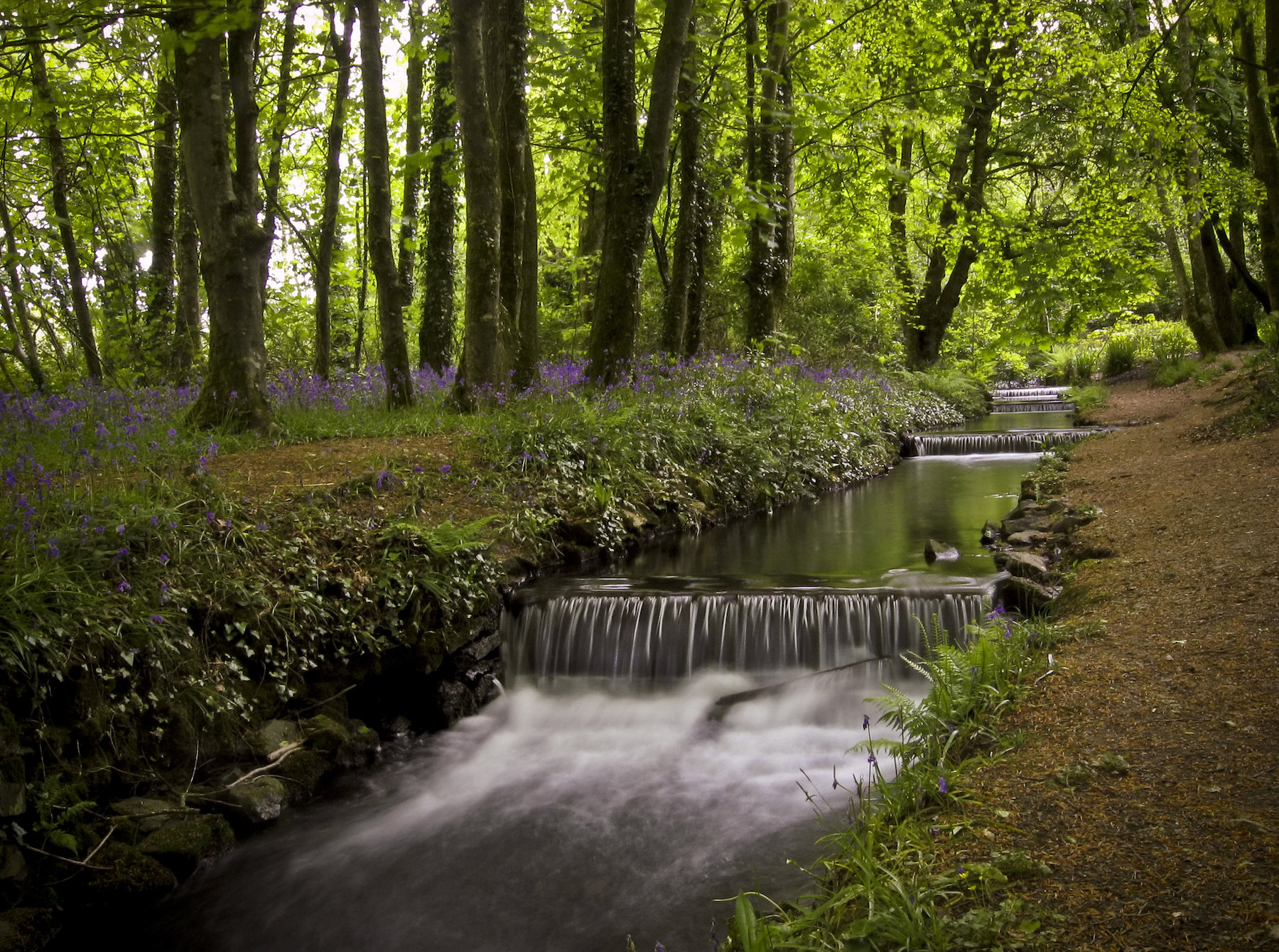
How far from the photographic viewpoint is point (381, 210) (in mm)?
9547

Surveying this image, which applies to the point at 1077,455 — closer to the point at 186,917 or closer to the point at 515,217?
the point at 515,217

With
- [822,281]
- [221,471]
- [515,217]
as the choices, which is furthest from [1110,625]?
[822,281]

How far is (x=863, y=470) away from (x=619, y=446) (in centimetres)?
618

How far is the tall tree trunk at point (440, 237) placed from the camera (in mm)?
12141

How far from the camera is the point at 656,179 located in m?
11.1

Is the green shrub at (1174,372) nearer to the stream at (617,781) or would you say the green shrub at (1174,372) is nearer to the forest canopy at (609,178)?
the forest canopy at (609,178)

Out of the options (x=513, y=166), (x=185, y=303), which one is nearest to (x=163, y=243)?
(x=185, y=303)

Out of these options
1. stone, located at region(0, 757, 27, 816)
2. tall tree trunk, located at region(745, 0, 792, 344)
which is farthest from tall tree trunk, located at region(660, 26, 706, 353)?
stone, located at region(0, 757, 27, 816)

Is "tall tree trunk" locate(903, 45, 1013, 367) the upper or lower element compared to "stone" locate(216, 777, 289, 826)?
upper

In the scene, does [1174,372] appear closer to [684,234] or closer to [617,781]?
[684,234]

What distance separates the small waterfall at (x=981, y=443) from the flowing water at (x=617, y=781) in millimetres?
8359

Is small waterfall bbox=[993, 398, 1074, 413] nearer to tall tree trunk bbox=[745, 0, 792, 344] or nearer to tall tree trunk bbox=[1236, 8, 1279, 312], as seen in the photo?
tall tree trunk bbox=[745, 0, 792, 344]

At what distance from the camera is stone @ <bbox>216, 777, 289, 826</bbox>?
4.37 metres

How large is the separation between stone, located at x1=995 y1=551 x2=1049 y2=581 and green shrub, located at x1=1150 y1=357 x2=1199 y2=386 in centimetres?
1356
